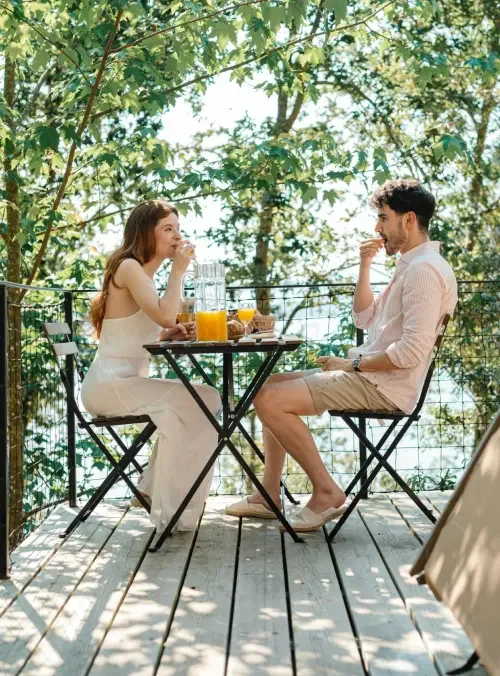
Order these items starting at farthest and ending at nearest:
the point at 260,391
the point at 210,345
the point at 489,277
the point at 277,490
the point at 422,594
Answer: the point at 489,277 < the point at 277,490 < the point at 260,391 < the point at 210,345 < the point at 422,594

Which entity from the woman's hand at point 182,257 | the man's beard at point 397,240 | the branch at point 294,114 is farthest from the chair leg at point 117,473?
the branch at point 294,114

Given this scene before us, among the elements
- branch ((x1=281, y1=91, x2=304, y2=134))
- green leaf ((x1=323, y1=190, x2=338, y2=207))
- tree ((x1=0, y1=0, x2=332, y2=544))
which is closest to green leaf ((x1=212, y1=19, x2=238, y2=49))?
tree ((x1=0, y1=0, x2=332, y2=544))

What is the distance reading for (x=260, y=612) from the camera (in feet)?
9.47

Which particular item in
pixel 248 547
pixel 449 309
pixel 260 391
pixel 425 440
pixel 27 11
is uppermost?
pixel 27 11

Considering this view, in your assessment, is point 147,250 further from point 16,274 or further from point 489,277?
point 489,277

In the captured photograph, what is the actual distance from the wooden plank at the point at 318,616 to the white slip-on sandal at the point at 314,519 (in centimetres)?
10

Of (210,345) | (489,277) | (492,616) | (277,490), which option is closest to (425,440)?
(489,277)

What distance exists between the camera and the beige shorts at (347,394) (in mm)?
3721

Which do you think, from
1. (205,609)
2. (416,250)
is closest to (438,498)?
(416,250)

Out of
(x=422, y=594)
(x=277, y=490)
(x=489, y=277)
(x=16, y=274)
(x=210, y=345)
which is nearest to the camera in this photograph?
(x=422, y=594)

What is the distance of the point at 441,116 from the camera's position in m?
10.2

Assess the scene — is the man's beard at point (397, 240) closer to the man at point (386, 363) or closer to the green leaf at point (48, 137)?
the man at point (386, 363)

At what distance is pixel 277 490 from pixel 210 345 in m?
0.88

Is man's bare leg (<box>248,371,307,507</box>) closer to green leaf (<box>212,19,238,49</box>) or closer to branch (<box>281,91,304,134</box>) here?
green leaf (<box>212,19,238,49</box>)
